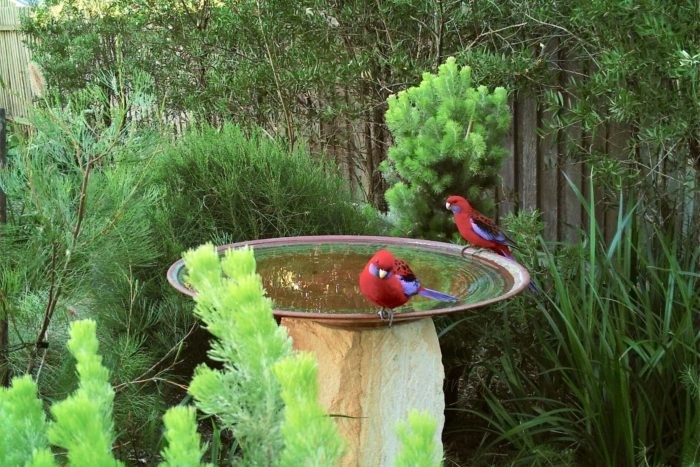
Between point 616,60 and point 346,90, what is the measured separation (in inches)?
94.6

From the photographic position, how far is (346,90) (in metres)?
5.20

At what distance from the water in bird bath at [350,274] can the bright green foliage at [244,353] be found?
112cm

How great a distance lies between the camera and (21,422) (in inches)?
42.3

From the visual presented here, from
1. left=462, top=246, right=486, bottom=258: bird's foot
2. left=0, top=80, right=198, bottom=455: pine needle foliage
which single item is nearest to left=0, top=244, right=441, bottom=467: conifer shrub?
left=0, top=80, right=198, bottom=455: pine needle foliage

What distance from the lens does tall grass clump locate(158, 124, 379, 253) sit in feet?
11.4

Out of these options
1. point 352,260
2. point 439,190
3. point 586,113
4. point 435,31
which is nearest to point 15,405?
point 352,260

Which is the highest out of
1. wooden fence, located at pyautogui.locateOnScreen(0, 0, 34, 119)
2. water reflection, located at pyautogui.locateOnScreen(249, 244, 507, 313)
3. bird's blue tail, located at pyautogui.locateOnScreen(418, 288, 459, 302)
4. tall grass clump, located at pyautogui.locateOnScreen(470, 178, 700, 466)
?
wooden fence, located at pyautogui.locateOnScreen(0, 0, 34, 119)

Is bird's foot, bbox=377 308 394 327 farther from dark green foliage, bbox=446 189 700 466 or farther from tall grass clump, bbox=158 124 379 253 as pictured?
tall grass clump, bbox=158 124 379 253

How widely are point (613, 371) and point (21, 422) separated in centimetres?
226

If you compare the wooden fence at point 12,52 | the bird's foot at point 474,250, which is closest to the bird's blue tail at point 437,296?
the bird's foot at point 474,250

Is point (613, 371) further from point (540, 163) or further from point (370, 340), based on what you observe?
point (540, 163)

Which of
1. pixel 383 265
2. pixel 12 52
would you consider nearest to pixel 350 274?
pixel 383 265

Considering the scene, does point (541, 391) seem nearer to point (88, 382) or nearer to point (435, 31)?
point (435, 31)

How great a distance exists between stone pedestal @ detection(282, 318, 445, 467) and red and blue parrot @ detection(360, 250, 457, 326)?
1.08 ft
